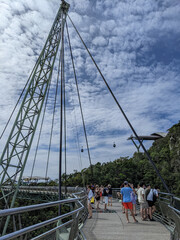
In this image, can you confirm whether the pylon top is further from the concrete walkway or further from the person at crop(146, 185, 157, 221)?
the concrete walkway

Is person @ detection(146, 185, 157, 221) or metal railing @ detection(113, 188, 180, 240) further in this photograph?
person @ detection(146, 185, 157, 221)

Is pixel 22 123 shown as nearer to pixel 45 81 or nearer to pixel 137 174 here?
pixel 45 81

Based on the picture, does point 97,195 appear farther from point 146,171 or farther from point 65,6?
point 146,171

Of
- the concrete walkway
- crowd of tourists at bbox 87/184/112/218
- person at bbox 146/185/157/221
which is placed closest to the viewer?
the concrete walkway

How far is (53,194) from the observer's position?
3547cm

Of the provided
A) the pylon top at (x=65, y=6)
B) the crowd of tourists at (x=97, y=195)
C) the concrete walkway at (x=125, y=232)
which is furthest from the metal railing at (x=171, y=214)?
the pylon top at (x=65, y=6)

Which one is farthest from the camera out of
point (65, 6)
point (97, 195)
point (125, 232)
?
point (65, 6)

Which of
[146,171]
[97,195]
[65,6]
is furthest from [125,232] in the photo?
[146,171]

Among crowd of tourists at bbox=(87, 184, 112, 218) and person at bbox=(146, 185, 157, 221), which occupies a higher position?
crowd of tourists at bbox=(87, 184, 112, 218)

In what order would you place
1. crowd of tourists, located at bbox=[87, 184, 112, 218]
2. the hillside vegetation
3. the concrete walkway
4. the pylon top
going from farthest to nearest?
the hillside vegetation < the pylon top < crowd of tourists, located at bbox=[87, 184, 112, 218] < the concrete walkway

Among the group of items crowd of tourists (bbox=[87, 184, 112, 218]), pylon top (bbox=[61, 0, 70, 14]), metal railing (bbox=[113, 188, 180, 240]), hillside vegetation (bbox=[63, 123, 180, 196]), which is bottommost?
metal railing (bbox=[113, 188, 180, 240])

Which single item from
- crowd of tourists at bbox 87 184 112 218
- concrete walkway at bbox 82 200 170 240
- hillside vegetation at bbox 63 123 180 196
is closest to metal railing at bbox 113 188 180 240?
concrete walkway at bbox 82 200 170 240

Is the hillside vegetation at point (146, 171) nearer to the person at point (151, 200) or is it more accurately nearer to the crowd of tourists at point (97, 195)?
the crowd of tourists at point (97, 195)

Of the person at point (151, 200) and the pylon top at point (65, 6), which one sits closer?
the person at point (151, 200)
